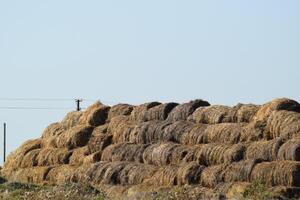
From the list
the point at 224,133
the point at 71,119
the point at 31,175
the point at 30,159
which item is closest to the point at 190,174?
the point at 224,133

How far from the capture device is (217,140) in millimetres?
29828

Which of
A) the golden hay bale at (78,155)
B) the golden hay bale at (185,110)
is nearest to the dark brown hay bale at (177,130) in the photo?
the golden hay bale at (185,110)

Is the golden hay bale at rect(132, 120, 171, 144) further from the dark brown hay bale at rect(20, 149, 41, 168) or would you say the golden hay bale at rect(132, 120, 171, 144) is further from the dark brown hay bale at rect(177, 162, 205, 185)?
the dark brown hay bale at rect(20, 149, 41, 168)

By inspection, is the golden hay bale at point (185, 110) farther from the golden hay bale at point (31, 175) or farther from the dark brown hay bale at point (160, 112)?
the golden hay bale at point (31, 175)

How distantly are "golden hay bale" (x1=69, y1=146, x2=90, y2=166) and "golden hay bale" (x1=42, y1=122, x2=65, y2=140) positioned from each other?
3.12 m

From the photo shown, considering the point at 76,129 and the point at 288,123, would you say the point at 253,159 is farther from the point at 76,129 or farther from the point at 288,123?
the point at 76,129

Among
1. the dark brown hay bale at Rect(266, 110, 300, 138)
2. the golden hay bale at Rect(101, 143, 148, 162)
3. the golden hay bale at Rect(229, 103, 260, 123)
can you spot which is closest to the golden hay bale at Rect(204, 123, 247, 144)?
the golden hay bale at Rect(229, 103, 260, 123)

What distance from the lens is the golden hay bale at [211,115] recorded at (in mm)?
31097

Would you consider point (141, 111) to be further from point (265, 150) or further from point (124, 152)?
point (265, 150)

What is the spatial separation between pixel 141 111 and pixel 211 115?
4.41 metres

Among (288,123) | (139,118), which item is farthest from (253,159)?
(139,118)

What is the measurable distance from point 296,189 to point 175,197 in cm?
597

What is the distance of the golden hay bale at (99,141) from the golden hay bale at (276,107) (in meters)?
8.17

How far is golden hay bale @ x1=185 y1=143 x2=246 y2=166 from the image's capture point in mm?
27859
